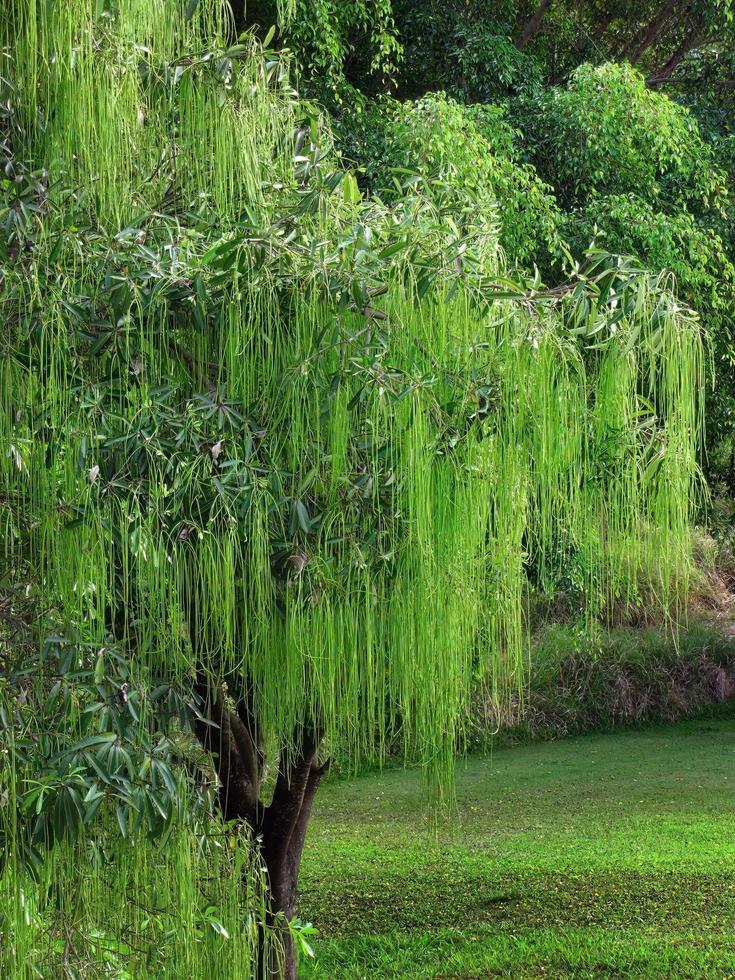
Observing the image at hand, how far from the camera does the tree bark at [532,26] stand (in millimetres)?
7629

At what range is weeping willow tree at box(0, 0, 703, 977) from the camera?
7.29 ft

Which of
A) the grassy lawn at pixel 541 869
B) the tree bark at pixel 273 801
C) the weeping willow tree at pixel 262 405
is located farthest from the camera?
the grassy lawn at pixel 541 869

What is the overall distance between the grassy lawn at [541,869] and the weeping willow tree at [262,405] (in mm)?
2687

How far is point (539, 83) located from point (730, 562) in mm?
10092

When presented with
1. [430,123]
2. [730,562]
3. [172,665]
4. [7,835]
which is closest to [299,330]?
[172,665]

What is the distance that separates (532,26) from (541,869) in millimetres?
6025

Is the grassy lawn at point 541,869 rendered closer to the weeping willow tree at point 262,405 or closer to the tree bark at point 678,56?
the weeping willow tree at point 262,405

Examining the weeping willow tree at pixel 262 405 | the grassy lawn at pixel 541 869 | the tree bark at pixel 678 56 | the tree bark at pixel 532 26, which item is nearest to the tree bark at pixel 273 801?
the grassy lawn at pixel 541 869

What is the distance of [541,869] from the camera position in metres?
8.52

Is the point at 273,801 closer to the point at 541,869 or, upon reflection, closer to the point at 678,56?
the point at 541,869

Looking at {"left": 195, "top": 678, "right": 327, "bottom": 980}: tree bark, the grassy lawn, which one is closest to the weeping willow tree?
{"left": 195, "top": 678, "right": 327, "bottom": 980}: tree bark

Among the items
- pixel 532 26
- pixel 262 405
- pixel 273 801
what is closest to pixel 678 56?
pixel 532 26

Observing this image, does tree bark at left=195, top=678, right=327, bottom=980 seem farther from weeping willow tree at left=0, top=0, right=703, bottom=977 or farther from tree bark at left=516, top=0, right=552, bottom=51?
tree bark at left=516, top=0, right=552, bottom=51

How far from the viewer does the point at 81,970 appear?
212 cm
